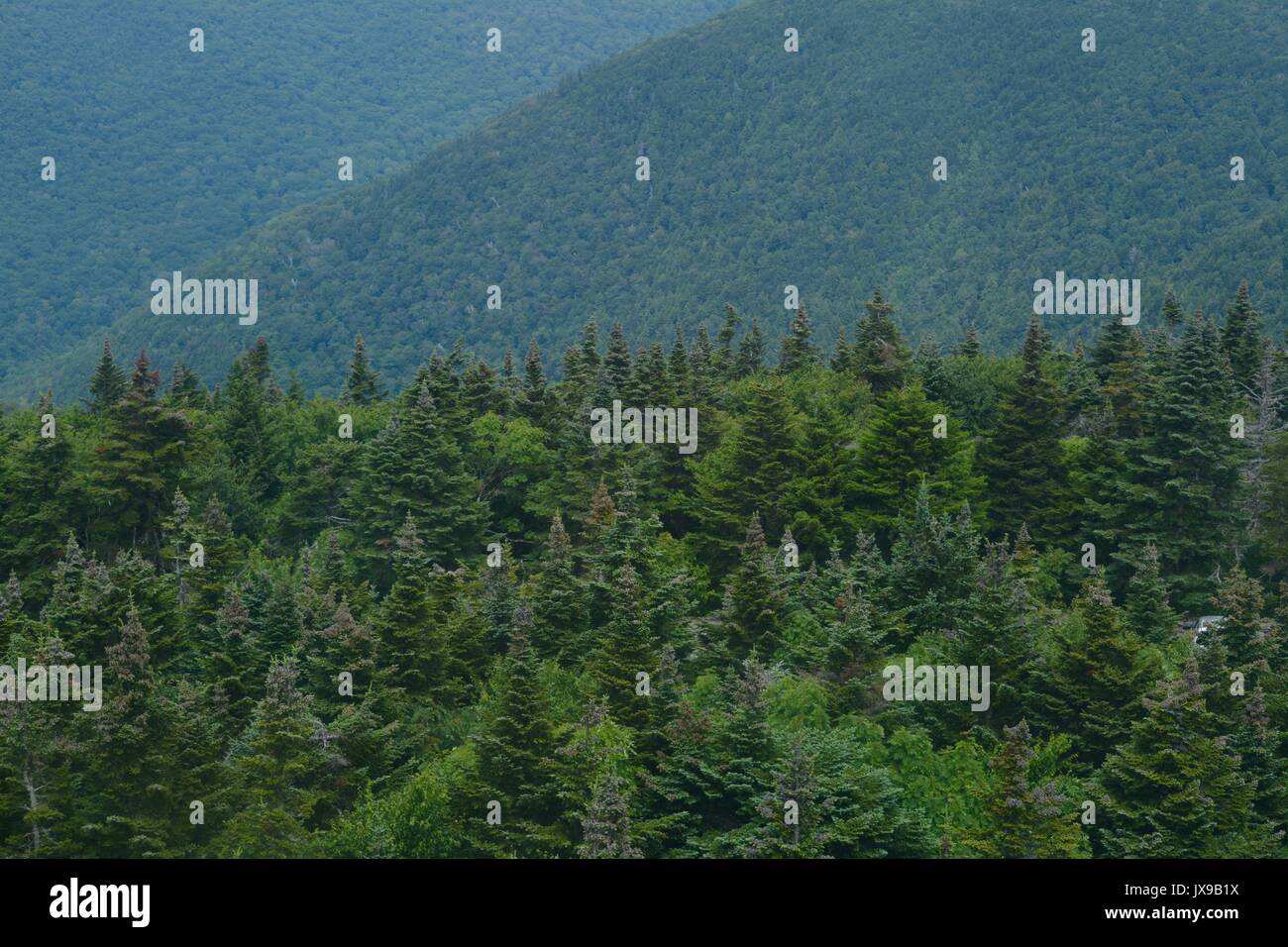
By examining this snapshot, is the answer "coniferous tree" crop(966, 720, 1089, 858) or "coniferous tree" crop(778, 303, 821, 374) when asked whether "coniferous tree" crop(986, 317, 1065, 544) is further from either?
"coniferous tree" crop(966, 720, 1089, 858)

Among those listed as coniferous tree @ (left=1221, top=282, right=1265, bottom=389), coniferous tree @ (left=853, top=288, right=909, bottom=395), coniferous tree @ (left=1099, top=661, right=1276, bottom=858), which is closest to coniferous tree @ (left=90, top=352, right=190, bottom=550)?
coniferous tree @ (left=853, top=288, right=909, bottom=395)

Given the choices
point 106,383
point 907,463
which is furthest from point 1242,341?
point 106,383

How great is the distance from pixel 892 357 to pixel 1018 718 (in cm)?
2924

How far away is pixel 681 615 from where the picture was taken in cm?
5081

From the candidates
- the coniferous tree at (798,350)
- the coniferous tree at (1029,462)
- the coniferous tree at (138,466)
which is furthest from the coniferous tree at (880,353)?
the coniferous tree at (138,466)

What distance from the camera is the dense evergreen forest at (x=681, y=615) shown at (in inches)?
1617

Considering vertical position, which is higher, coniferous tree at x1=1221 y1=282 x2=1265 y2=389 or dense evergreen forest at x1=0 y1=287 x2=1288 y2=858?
coniferous tree at x1=1221 y1=282 x2=1265 y2=389

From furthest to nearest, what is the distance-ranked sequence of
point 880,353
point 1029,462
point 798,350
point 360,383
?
1. point 360,383
2. point 798,350
3. point 880,353
4. point 1029,462

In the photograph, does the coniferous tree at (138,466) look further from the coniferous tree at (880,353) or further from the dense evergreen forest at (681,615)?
the coniferous tree at (880,353)

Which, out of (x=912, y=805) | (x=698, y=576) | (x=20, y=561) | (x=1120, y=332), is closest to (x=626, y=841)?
(x=912, y=805)

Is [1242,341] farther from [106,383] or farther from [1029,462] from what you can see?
[106,383]

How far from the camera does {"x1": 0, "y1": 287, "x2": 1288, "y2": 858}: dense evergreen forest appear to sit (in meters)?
41.1

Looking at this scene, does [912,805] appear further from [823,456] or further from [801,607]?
[823,456]

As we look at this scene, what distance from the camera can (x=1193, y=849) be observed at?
40.8 metres
